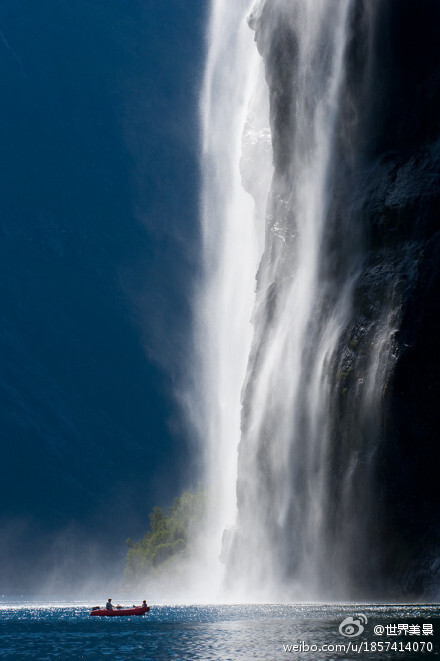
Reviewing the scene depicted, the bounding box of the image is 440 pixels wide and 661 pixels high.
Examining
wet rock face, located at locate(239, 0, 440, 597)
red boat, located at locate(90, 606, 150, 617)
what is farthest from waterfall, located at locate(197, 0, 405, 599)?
red boat, located at locate(90, 606, 150, 617)

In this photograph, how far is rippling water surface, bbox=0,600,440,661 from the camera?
94.0 ft

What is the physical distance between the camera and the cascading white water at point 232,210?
87812 millimetres

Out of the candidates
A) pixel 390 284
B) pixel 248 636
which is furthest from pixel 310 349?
pixel 248 636

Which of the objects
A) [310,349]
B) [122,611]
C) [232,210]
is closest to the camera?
[122,611]

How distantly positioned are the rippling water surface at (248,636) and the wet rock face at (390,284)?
5072 millimetres

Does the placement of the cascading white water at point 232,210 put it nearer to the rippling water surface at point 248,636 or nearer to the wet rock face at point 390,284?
the wet rock face at point 390,284

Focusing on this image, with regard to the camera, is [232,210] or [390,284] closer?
[390,284]

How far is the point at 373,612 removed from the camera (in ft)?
127

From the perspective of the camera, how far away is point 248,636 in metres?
34.2

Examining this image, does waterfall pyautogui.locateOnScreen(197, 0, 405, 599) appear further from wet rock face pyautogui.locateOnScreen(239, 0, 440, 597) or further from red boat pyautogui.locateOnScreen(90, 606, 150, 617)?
red boat pyautogui.locateOnScreen(90, 606, 150, 617)

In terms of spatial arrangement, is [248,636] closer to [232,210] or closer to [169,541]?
[232,210]

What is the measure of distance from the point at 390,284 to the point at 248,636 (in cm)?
2408

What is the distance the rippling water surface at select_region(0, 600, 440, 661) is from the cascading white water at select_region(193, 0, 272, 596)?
38.7 m

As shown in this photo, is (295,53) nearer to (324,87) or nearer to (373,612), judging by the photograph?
(324,87)
